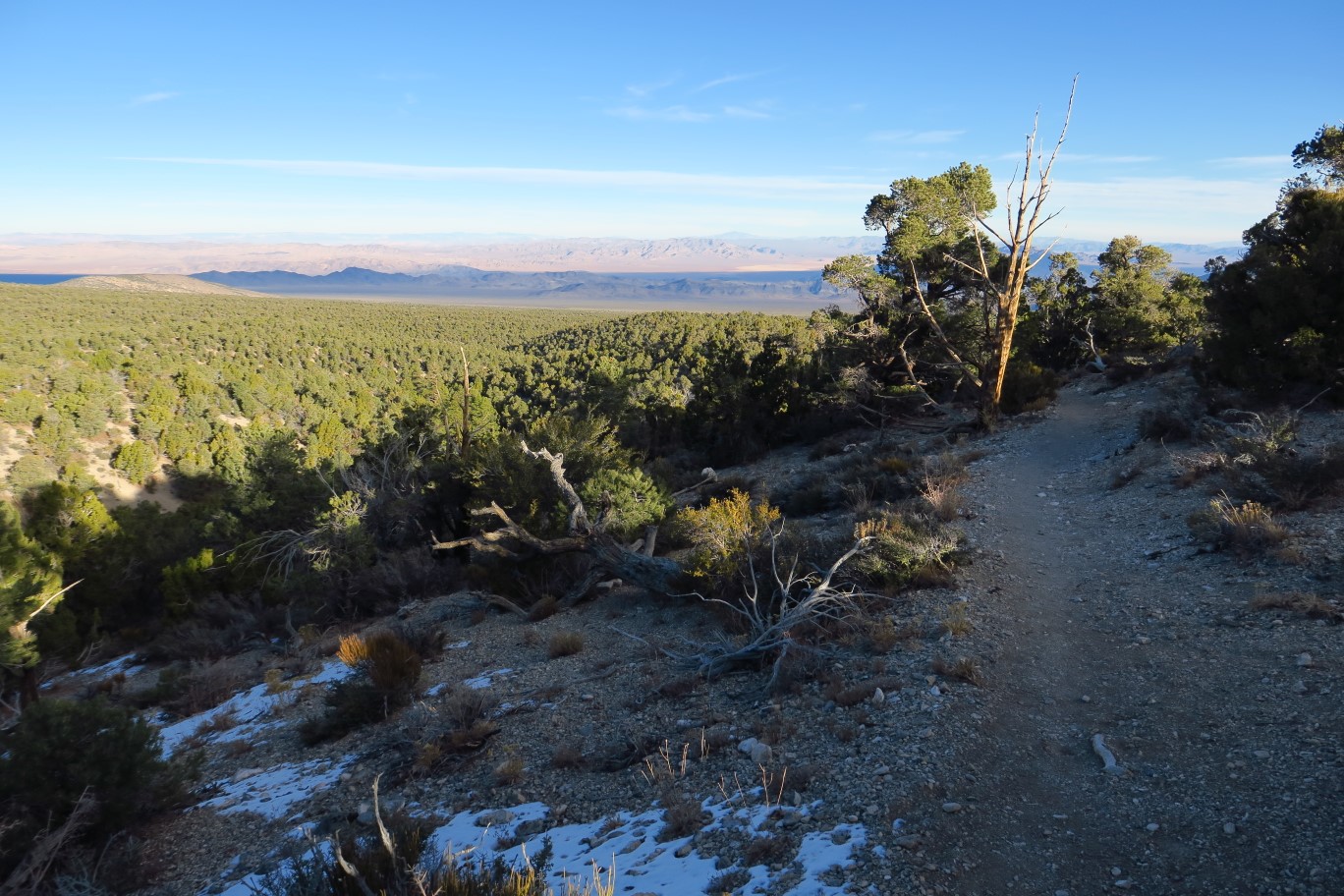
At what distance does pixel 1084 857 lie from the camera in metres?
3.66

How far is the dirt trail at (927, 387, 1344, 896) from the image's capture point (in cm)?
353

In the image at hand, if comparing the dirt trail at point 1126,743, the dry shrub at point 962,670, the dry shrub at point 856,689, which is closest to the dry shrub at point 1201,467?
the dirt trail at point 1126,743

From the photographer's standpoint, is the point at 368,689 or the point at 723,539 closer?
the point at 368,689

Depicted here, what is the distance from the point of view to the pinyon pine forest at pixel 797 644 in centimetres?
404

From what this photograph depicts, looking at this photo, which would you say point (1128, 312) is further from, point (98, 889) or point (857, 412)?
point (98, 889)

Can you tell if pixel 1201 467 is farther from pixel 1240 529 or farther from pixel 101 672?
pixel 101 672

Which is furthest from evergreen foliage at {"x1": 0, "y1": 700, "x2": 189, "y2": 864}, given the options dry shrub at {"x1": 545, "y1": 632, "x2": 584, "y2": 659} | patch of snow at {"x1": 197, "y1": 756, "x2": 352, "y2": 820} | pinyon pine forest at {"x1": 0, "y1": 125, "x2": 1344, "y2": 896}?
dry shrub at {"x1": 545, "y1": 632, "x2": 584, "y2": 659}

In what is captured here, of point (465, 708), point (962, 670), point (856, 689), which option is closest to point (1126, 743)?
point (962, 670)

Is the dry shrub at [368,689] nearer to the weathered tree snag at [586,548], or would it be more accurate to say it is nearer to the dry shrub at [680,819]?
the weathered tree snag at [586,548]

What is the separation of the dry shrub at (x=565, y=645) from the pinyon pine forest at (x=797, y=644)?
46 mm

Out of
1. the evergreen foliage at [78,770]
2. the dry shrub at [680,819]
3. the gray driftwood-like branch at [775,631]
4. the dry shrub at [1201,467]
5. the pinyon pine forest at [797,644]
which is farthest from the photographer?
the dry shrub at [1201,467]

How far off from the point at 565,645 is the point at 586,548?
2.53 meters

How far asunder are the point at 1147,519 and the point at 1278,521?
155 cm

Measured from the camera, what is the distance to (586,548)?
35.7 feet
